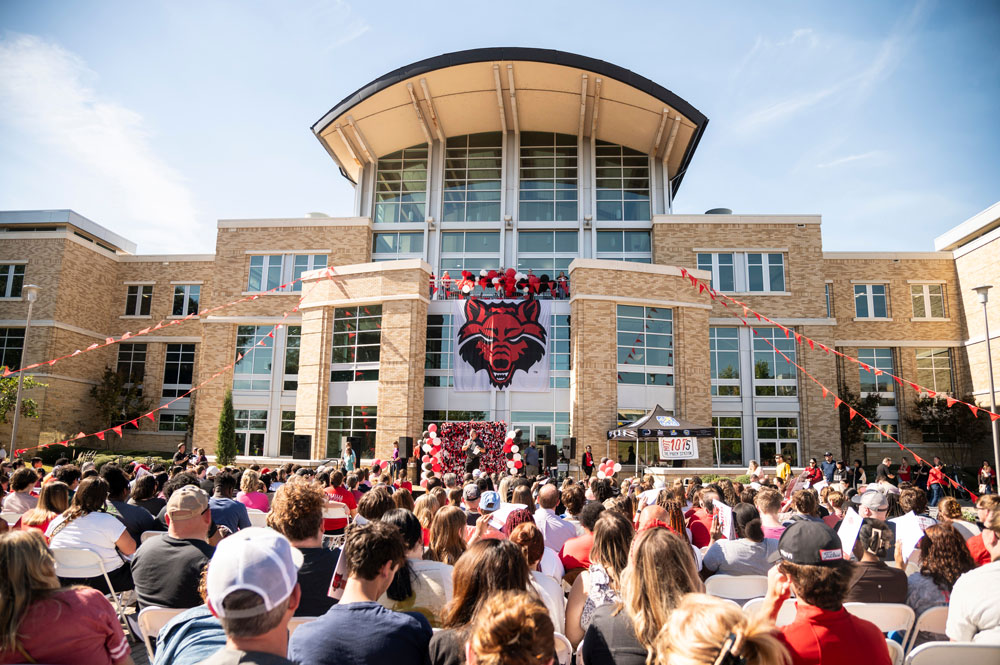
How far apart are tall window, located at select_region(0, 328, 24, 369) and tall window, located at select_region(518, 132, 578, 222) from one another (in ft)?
78.6

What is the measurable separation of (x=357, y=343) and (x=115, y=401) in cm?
1501

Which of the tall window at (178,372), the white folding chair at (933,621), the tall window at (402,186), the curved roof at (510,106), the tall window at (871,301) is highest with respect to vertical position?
the curved roof at (510,106)

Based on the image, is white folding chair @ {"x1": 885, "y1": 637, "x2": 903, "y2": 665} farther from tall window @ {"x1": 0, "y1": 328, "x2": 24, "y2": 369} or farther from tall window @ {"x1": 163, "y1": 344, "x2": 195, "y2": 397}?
tall window @ {"x1": 0, "y1": 328, "x2": 24, "y2": 369}

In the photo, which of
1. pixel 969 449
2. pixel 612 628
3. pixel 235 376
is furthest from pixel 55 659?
pixel 969 449

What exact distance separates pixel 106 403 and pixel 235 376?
24.8ft

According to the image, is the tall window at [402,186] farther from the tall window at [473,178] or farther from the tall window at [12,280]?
the tall window at [12,280]

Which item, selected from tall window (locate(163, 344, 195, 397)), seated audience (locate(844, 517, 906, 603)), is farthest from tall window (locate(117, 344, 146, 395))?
seated audience (locate(844, 517, 906, 603))

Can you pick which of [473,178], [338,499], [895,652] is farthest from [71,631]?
[473,178]

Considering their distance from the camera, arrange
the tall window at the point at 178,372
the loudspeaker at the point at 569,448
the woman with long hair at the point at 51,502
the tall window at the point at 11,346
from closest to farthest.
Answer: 1. the woman with long hair at the point at 51,502
2. the loudspeaker at the point at 569,448
3. the tall window at the point at 11,346
4. the tall window at the point at 178,372

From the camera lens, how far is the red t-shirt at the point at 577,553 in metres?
5.11

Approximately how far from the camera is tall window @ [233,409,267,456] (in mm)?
27688

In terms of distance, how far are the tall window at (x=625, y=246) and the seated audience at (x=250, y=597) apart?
1062 inches

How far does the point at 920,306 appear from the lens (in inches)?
1191

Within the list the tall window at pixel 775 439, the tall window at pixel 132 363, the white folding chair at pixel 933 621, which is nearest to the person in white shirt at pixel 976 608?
the white folding chair at pixel 933 621
